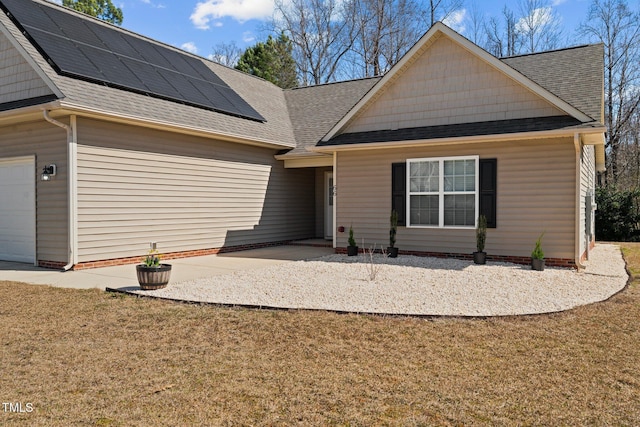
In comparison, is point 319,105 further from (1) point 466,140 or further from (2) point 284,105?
(1) point 466,140

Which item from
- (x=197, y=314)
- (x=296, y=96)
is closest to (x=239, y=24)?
(x=296, y=96)

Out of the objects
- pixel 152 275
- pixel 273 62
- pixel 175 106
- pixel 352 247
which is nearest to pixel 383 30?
pixel 273 62

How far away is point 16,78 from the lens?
31.9 ft

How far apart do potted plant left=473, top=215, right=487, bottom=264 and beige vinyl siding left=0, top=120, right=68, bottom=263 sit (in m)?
8.02

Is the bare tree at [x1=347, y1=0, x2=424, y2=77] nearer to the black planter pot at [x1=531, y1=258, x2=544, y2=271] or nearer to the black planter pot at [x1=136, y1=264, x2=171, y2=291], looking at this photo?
the black planter pot at [x1=531, y1=258, x2=544, y2=271]

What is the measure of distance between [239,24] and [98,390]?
103ft

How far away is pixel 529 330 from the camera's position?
5164 millimetres

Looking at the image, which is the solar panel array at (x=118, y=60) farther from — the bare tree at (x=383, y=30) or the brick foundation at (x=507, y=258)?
the bare tree at (x=383, y=30)

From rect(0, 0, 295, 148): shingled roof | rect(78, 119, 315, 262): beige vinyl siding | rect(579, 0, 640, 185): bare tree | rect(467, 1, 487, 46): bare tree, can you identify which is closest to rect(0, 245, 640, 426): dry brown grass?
rect(78, 119, 315, 262): beige vinyl siding

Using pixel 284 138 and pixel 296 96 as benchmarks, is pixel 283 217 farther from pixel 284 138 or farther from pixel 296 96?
pixel 296 96

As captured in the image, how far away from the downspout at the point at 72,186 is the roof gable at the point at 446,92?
5.72 m

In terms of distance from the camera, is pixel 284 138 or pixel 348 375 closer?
pixel 348 375

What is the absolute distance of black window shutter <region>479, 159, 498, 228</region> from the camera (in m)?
9.92

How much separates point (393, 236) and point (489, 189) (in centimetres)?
230
